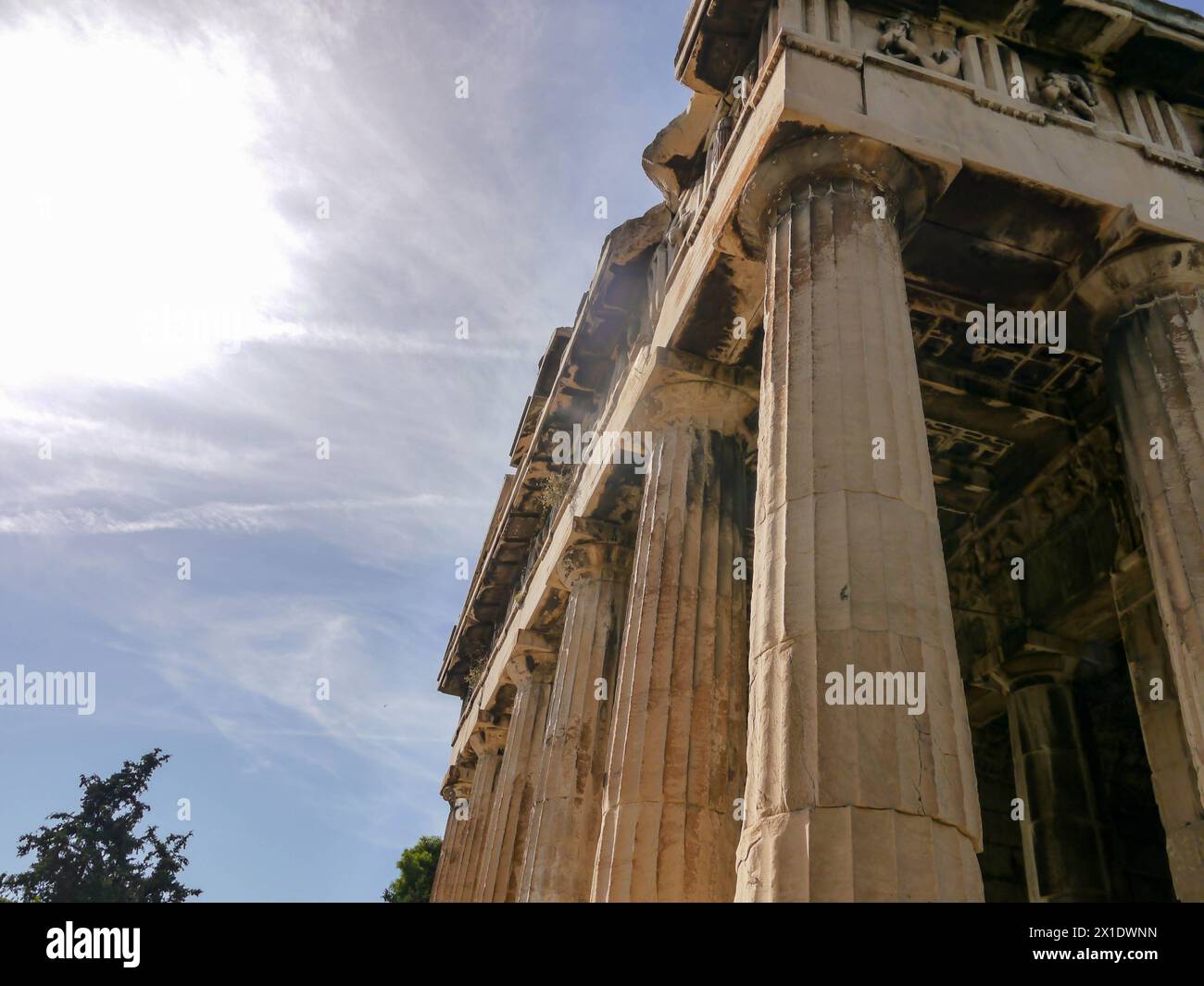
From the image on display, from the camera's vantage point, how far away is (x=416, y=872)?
61188 mm

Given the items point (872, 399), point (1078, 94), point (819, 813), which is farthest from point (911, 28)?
point (819, 813)

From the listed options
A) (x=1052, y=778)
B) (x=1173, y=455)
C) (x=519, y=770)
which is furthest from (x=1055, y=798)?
(x=519, y=770)

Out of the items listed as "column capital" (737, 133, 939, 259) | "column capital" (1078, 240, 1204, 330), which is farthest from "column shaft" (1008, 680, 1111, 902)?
"column capital" (737, 133, 939, 259)

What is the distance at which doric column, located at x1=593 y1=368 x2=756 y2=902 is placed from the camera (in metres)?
11.1

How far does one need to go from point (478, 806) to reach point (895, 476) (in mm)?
23024

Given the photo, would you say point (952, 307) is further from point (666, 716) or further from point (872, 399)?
point (666, 716)

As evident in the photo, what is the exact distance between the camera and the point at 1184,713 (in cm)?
923

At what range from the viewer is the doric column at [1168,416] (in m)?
9.30

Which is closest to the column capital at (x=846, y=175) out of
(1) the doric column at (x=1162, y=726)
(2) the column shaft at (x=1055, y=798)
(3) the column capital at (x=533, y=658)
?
(1) the doric column at (x=1162, y=726)

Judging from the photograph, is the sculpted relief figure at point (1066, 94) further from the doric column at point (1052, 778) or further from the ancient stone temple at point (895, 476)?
the doric column at point (1052, 778)

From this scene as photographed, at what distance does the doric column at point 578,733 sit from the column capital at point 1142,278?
960 centimetres

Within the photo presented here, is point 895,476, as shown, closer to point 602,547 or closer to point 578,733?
point 578,733

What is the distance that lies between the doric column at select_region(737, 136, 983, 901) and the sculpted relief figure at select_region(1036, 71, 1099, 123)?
3.17 meters

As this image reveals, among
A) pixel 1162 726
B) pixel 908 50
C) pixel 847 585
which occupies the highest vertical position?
pixel 908 50
